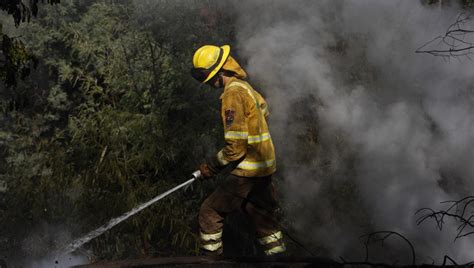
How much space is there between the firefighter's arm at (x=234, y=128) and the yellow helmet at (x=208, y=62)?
315 millimetres

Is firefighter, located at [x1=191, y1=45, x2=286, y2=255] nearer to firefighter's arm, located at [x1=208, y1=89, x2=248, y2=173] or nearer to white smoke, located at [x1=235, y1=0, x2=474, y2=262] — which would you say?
firefighter's arm, located at [x1=208, y1=89, x2=248, y2=173]

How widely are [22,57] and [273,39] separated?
9.63ft

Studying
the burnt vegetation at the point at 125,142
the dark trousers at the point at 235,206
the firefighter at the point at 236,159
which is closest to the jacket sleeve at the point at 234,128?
the firefighter at the point at 236,159

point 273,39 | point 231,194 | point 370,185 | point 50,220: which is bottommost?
point 50,220

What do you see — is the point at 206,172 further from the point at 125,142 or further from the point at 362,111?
the point at 362,111

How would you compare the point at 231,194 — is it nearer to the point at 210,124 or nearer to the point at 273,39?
the point at 210,124

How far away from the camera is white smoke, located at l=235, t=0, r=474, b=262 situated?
187 inches

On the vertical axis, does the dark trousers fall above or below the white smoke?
below

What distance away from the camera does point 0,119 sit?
274 inches

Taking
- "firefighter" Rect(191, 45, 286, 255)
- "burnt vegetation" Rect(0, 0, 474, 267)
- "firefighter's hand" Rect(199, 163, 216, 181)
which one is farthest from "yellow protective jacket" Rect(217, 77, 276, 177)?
"burnt vegetation" Rect(0, 0, 474, 267)

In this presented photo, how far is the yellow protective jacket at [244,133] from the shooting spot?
14.6 ft

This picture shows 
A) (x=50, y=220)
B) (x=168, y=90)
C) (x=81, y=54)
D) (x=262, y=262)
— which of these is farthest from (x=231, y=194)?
(x=81, y=54)

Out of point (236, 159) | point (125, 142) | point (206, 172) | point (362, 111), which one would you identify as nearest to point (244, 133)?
point (236, 159)

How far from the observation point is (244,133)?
14.6 feet
